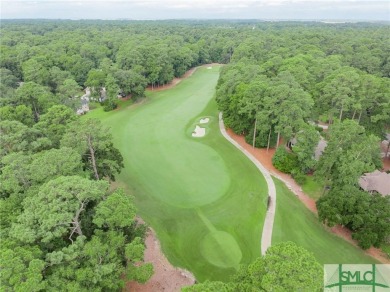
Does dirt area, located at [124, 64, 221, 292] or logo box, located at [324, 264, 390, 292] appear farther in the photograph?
dirt area, located at [124, 64, 221, 292]

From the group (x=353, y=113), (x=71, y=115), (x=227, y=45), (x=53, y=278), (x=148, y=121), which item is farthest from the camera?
(x=227, y=45)

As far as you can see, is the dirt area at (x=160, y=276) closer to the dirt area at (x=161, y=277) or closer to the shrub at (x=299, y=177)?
the dirt area at (x=161, y=277)

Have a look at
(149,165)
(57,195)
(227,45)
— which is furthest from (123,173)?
(227,45)

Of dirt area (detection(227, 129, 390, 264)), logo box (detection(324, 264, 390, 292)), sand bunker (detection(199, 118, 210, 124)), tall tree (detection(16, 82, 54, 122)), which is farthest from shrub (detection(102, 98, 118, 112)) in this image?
logo box (detection(324, 264, 390, 292))

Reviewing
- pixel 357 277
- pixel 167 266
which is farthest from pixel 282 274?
pixel 357 277

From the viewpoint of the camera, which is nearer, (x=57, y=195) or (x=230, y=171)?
(x=57, y=195)

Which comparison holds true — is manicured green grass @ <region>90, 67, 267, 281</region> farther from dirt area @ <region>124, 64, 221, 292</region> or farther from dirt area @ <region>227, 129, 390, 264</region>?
dirt area @ <region>227, 129, 390, 264</region>

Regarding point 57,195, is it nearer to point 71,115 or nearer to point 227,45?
point 71,115
